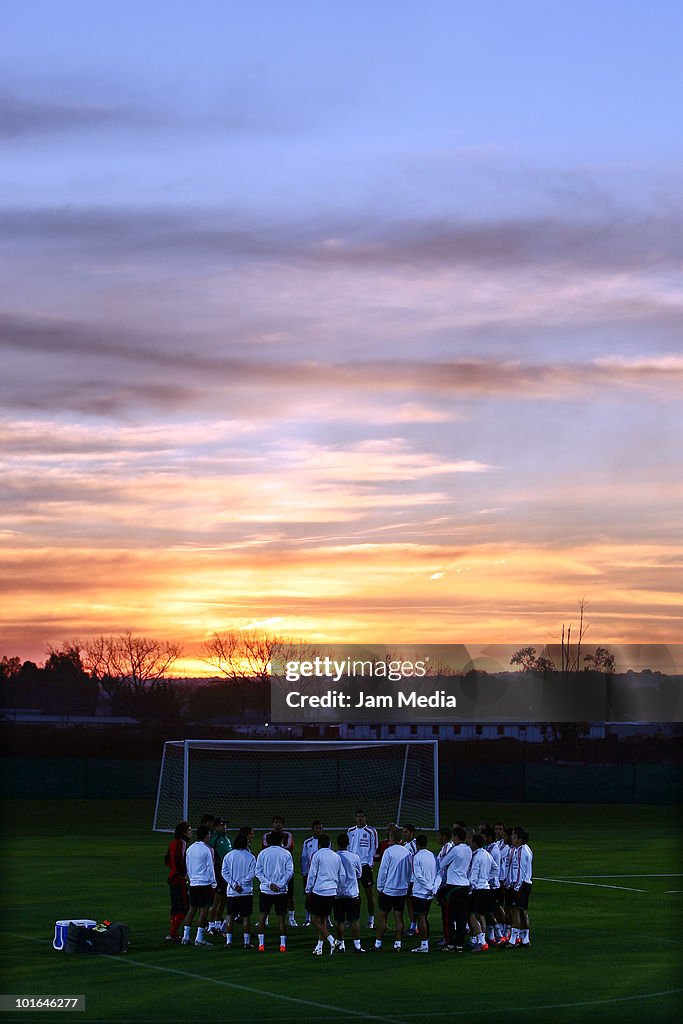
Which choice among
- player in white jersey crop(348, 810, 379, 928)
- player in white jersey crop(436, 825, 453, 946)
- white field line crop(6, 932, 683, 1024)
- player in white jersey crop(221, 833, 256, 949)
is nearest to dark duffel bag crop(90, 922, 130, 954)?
player in white jersey crop(221, 833, 256, 949)

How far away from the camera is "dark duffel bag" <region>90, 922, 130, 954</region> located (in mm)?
25641

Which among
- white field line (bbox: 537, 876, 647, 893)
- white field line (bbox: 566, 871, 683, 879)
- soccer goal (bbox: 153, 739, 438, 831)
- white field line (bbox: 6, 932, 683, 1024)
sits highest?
soccer goal (bbox: 153, 739, 438, 831)

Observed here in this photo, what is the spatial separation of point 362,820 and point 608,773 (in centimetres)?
5037

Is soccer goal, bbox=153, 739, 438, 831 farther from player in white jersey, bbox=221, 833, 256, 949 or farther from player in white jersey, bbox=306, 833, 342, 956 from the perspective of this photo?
player in white jersey, bbox=306, 833, 342, 956

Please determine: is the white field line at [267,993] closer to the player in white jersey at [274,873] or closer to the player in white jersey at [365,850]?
the player in white jersey at [274,873]

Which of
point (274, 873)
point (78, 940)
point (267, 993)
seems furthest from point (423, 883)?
point (78, 940)

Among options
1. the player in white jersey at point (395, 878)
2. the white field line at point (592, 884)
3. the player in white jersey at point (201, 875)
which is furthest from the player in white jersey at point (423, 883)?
the white field line at point (592, 884)

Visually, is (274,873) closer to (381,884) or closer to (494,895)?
(381,884)

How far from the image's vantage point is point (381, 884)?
26312 mm

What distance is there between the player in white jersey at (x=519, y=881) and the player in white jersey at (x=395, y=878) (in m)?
1.87

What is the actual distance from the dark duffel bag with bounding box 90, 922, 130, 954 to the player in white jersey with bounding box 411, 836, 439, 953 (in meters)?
5.18

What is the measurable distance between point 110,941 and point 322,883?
12.8ft

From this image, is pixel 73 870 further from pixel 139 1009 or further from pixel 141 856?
pixel 139 1009

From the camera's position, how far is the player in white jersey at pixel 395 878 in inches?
1026
